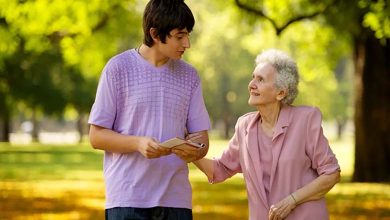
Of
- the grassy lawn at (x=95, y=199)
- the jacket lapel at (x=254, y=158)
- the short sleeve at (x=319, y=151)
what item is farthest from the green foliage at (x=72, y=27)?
the short sleeve at (x=319, y=151)

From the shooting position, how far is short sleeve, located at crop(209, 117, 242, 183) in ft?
18.0

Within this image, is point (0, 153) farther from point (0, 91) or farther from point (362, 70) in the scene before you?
point (362, 70)

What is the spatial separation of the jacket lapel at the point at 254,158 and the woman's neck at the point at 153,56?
637 millimetres

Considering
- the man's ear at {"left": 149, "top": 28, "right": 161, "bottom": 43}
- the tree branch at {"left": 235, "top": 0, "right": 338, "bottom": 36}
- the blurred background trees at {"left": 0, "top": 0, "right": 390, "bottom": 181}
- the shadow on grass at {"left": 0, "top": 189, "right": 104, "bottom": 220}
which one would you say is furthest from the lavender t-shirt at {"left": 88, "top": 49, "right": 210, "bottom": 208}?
the tree branch at {"left": 235, "top": 0, "right": 338, "bottom": 36}

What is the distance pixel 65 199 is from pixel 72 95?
30629 millimetres

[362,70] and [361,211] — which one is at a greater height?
[362,70]

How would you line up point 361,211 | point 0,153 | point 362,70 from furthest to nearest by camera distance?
point 0,153
point 362,70
point 361,211

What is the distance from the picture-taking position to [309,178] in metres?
5.18

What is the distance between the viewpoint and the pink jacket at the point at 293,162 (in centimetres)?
514

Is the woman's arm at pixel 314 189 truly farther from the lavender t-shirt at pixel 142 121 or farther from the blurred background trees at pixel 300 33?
the blurred background trees at pixel 300 33

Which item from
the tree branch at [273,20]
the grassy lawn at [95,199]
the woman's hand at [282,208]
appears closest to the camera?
the woman's hand at [282,208]

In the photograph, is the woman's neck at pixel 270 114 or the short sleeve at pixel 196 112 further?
the woman's neck at pixel 270 114

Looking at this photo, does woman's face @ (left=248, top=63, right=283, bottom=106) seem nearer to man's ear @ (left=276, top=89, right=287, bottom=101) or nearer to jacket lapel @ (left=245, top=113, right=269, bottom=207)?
man's ear @ (left=276, top=89, right=287, bottom=101)

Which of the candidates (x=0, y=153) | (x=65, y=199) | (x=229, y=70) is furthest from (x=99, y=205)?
(x=229, y=70)
